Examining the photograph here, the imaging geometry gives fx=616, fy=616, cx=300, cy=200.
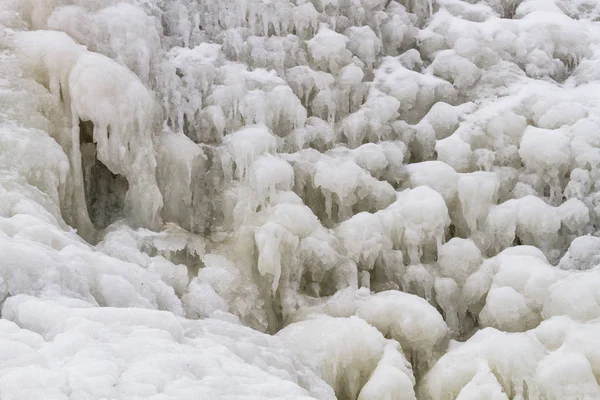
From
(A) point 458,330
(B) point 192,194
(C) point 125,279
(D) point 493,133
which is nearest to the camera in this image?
(C) point 125,279

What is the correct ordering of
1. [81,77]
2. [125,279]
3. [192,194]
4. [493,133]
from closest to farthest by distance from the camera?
1. [125,279]
2. [81,77]
3. [192,194]
4. [493,133]

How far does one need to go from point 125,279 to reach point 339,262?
7.94 feet

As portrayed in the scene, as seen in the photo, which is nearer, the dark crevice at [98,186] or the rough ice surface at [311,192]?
the rough ice surface at [311,192]

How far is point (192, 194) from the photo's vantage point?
626 cm

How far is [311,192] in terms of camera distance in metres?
6.60

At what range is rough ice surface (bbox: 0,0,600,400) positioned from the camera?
14.3ft

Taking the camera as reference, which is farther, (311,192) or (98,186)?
(311,192)

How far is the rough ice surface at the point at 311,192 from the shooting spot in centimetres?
436

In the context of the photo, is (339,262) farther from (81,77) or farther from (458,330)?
(81,77)

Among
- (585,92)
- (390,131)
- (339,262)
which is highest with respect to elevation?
(585,92)

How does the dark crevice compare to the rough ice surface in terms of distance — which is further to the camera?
the dark crevice

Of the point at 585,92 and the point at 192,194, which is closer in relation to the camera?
the point at 192,194

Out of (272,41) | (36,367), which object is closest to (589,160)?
(272,41)

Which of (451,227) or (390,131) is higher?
(390,131)
